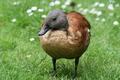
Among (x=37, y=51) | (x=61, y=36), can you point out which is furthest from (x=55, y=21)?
(x=37, y=51)

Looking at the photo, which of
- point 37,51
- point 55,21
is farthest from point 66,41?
point 37,51

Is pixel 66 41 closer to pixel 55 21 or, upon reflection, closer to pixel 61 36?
pixel 61 36

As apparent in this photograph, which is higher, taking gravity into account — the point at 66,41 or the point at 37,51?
the point at 66,41

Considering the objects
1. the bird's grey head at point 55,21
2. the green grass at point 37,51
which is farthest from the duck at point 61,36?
the green grass at point 37,51

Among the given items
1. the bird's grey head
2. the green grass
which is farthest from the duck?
the green grass

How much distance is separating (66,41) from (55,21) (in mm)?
274

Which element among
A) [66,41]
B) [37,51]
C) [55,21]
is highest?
[55,21]

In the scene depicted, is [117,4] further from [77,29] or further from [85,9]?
[77,29]

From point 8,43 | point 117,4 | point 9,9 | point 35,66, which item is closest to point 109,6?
point 117,4

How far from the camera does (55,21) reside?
217 inches

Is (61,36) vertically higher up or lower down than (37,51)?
higher up

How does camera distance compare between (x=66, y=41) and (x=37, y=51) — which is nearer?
(x=66, y=41)

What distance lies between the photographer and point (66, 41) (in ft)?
17.8

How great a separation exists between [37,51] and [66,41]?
1376 mm
